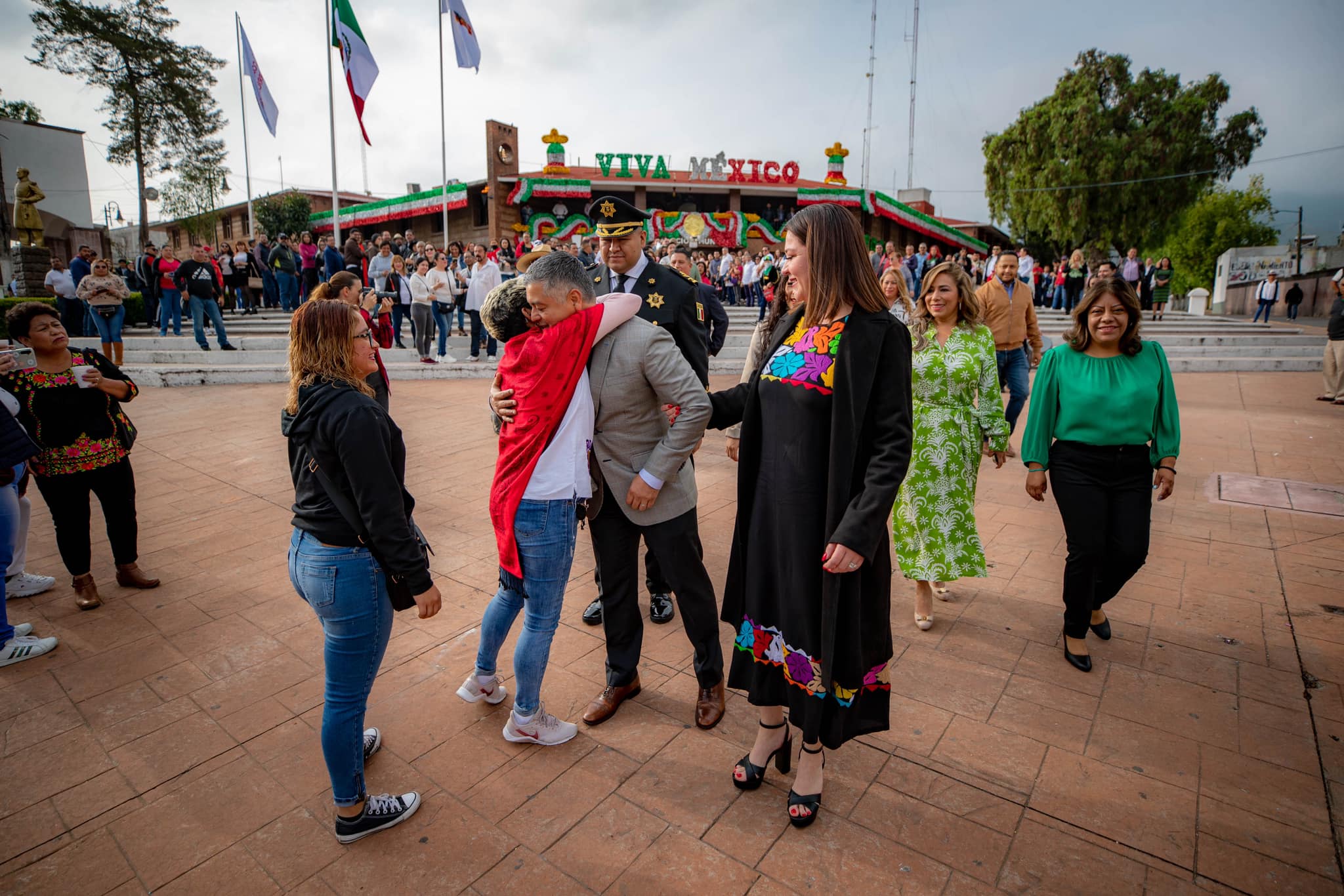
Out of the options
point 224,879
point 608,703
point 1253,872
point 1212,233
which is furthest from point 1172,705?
point 1212,233

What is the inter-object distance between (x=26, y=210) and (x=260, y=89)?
7.50 m

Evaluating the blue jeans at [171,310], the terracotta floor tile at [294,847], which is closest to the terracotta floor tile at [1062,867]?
the terracotta floor tile at [294,847]

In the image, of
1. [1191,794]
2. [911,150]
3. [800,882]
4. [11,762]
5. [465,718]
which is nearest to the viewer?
[800,882]

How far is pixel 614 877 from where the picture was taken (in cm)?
A: 214

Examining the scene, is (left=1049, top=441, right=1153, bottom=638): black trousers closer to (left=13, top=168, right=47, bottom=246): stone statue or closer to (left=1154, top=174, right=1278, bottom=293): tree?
(left=13, top=168, right=47, bottom=246): stone statue

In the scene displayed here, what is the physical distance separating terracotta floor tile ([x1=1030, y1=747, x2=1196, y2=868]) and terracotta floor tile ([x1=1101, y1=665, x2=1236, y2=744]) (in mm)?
435

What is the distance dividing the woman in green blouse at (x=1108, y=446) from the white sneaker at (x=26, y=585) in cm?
555

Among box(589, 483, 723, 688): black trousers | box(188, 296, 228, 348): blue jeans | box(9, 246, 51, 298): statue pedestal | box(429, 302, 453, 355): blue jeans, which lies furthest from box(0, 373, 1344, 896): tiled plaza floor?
box(9, 246, 51, 298): statue pedestal

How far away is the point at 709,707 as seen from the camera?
114 inches

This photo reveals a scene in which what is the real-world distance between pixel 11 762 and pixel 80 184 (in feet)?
130

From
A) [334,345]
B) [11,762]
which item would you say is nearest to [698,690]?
[334,345]

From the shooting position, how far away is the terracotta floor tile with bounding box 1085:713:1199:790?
2561 mm

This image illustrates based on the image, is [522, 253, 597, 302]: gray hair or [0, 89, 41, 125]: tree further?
[0, 89, 41, 125]: tree

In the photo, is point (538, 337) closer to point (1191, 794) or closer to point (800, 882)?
point (800, 882)
